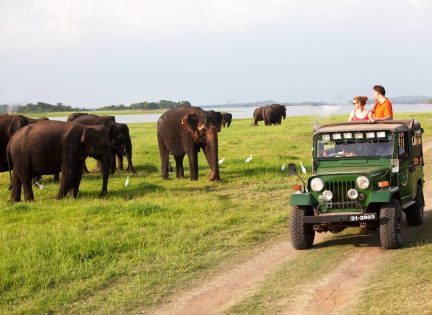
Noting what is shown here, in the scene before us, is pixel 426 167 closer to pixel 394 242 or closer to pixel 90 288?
pixel 394 242

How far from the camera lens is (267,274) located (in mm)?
9461

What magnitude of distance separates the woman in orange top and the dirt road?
3302 mm

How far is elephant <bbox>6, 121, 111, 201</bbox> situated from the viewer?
1702 cm

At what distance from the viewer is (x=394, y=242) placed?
10156 millimetres

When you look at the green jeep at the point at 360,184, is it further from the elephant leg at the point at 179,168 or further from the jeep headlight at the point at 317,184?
the elephant leg at the point at 179,168

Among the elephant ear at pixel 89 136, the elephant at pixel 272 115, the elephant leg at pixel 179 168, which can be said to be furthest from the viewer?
the elephant at pixel 272 115

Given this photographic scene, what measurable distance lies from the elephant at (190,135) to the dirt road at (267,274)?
962cm

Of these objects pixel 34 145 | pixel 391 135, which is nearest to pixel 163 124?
pixel 34 145

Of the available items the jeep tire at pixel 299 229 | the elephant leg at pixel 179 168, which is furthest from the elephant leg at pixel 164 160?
the jeep tire at pixel 299 229

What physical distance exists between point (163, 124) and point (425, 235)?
41.7 ft

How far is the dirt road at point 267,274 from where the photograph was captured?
26.0 feet

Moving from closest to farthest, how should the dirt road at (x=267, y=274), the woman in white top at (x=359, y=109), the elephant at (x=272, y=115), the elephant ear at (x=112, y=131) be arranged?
the dirt road at (x=267, y=274), the woman in white top at (x=359, y=109), the elephant ear at (x=112, y=131), the elephant at (x=272, y=115)

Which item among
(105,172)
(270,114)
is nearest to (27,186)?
(105,172)

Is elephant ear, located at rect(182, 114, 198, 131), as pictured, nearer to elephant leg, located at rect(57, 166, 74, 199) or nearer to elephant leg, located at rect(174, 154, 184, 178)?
elephant leg, located at rect(174, 154, 184, 178)
